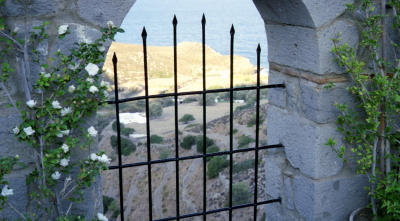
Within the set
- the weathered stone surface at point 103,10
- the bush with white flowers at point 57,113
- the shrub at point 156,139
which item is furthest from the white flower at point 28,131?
the shrub at point 156,139

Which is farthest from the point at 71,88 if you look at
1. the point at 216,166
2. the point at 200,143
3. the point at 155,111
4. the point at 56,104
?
the point at 155,111

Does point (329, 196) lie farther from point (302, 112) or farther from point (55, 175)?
point (55, 175)

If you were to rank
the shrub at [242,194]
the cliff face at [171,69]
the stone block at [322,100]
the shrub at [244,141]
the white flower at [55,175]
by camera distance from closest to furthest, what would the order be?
the white flower at [55,175], the stone block at [322,100], the shrub at [242,194], the shrub at [244,141], the cliff face at [171,69]

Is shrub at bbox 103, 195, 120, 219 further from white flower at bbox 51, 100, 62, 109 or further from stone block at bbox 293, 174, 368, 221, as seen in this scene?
white flower at bbox 51, 100, 62, 109

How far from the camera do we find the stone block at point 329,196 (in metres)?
2.43

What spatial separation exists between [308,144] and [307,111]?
18cm

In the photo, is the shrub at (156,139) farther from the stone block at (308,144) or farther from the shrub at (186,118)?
the stone block at (308,144)

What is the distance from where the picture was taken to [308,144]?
240cm

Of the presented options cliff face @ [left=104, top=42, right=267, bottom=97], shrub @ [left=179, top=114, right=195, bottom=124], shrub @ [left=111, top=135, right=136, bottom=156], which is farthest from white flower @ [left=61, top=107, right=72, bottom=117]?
cliff face @ [left=104, top=42, right=267, bottom=97]

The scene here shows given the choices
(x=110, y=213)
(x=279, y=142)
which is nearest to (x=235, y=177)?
(x=110, y=213)

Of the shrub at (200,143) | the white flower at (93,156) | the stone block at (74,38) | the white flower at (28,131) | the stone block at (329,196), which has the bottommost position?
the shrub at (200,143)

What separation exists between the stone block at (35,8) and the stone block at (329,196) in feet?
5.13

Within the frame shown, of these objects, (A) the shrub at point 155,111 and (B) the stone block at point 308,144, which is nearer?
(B) the stone block at point 308,144

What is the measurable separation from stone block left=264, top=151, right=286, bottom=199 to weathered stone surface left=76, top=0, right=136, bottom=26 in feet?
4.19
